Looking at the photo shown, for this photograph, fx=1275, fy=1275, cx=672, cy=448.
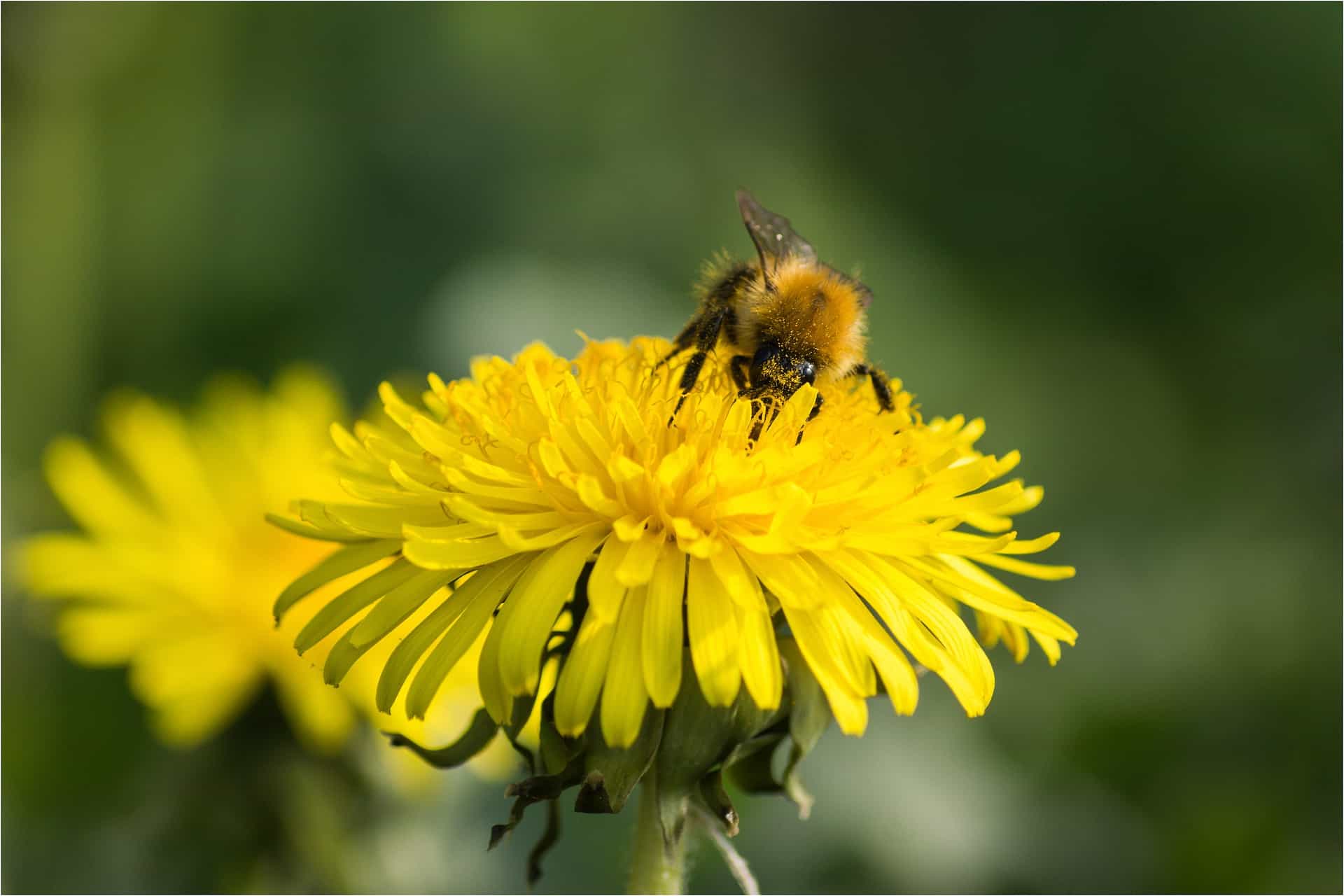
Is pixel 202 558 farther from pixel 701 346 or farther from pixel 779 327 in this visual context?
pixel 779 327

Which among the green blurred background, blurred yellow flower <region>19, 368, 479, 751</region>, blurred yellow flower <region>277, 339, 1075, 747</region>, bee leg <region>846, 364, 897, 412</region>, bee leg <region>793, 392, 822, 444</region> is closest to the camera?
blurred yellow flower <region>277, 339, 1075, 747</region>

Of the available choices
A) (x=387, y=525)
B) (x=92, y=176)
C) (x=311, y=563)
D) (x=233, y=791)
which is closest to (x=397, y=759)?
(x=233, y=791)

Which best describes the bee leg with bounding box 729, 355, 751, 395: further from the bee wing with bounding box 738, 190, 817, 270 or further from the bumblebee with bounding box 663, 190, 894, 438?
the bee wing with bounding box 738, 190, 817, 270

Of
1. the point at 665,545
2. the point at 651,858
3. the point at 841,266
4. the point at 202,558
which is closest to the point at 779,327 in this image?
the point at 665,545

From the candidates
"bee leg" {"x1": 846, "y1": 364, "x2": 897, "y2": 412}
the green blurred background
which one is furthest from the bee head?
the green blurred background

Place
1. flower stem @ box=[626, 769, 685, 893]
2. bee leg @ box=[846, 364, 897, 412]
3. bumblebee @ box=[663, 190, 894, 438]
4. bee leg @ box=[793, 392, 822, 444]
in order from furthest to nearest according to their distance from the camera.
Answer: bee leg @ box=[846, 364, 897, 412] → bumblebee @ box=[663, 190, 894, 438] → bee leg @ box=[793, 392, 822, 444] → flower stem @ box=[626, 769, 685, 893]

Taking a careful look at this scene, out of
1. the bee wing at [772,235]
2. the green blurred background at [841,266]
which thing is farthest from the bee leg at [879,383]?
the green blurred background at [841,266]
